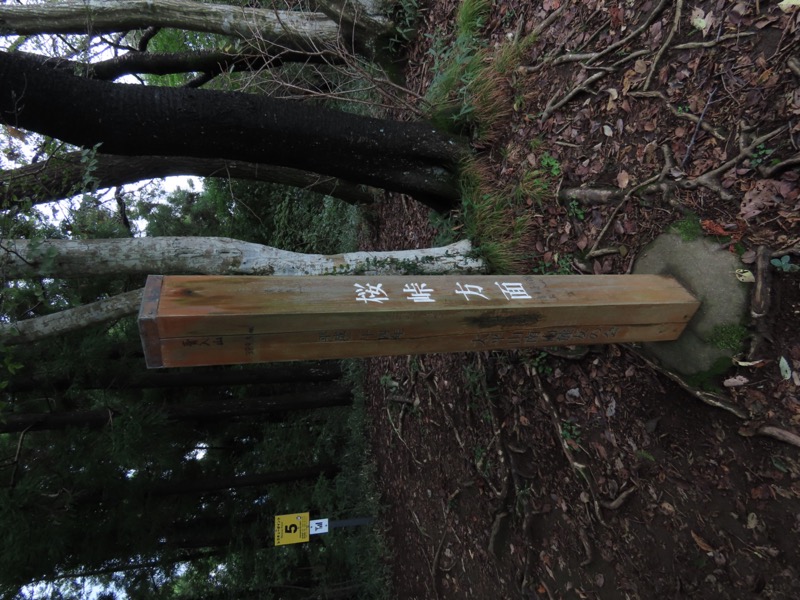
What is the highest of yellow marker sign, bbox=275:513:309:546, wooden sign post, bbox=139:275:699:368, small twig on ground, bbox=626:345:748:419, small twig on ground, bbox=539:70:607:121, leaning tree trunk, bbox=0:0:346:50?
small twig on ground, bbox=539:70:607:121

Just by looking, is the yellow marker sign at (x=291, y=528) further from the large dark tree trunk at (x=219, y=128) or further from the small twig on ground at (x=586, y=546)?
the large dark tree trunk at (x=219, y=128)

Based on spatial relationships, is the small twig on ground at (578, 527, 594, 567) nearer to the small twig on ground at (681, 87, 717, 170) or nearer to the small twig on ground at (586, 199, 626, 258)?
the small twig on ground at (586, 199, 626, 258)

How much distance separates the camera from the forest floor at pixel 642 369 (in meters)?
2.31

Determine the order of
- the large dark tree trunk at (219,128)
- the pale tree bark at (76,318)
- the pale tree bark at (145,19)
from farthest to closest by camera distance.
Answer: the pale tree bark at (145,19), the pale tree bark at (76,318), the large dark tree trunk at (219,128)

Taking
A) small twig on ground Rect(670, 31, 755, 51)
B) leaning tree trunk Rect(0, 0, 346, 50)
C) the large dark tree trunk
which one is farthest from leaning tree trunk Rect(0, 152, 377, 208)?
small twig on ground Rect(670, 31, 755, 51)

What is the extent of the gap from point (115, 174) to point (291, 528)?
16.2 feet

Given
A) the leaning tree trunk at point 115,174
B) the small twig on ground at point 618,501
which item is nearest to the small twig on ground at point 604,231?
the small twig on ground at point 618,501

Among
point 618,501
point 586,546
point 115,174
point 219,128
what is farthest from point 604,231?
point 115,174

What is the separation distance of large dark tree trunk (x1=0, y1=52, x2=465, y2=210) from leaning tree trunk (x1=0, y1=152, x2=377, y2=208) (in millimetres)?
257

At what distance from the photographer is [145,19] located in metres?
4.96

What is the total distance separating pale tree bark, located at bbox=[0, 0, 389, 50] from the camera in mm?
4684

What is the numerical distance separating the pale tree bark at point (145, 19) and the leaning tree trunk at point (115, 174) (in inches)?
50.1

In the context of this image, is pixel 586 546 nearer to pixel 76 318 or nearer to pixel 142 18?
pixel 76 318

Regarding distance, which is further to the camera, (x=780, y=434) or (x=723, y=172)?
(x=723, y=172)
